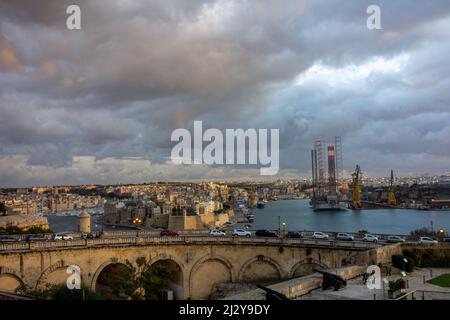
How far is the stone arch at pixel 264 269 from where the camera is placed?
29.1 meters

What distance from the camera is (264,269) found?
97.2 feet

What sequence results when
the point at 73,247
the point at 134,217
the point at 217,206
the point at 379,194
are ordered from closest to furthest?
1. the point at 73,247
2. the point at 134,217
3. the point at 217,206
4. the point at 379,194

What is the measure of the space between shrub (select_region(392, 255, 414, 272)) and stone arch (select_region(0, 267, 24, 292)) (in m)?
21.3

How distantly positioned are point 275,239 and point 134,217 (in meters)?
77.8

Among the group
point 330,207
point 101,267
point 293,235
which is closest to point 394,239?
point 293,235

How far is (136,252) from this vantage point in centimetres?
2919

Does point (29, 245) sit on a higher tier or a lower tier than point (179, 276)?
higher

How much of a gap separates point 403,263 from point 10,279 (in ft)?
72.7

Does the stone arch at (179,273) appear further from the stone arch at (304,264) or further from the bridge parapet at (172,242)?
the stone arch at (304,264)

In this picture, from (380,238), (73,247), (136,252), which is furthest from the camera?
(380,238)

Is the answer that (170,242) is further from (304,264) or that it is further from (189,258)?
(304,264)
